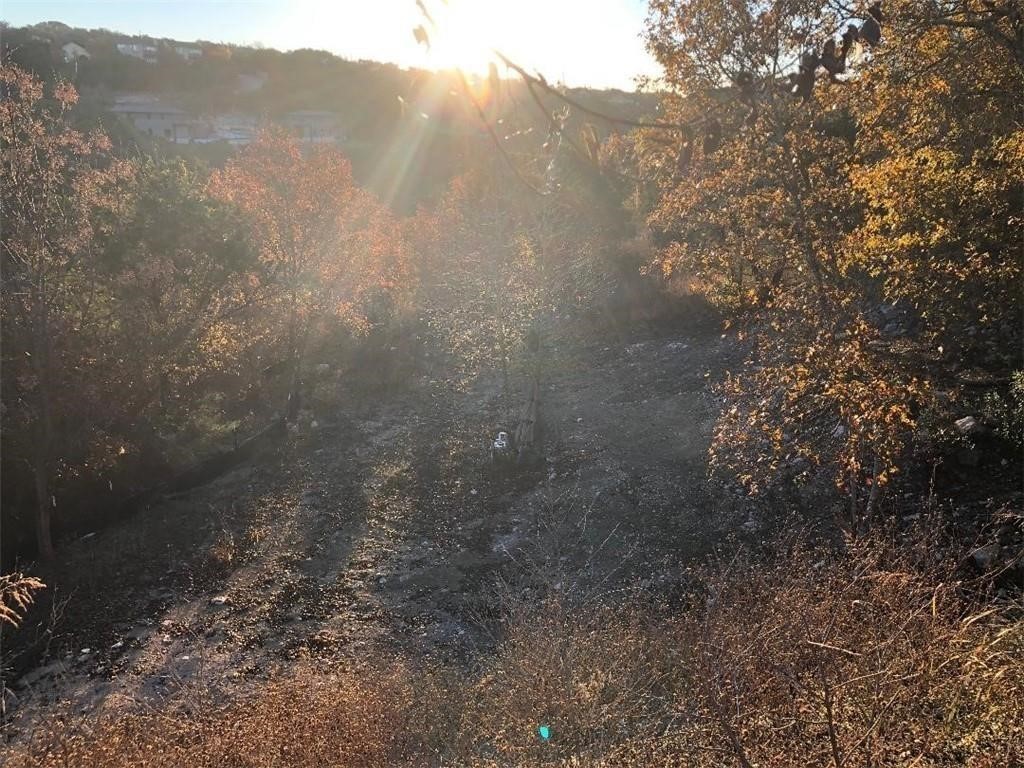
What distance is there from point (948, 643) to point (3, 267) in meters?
14.8

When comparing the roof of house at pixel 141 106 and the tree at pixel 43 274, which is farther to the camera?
the roof of house at pixel 141 106

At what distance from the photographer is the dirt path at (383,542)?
30.3ft

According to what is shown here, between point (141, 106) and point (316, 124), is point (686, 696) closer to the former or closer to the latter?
point (316, 124)

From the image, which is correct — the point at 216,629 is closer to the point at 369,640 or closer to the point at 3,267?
the point at 369,640

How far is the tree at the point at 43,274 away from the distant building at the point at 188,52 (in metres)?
61.2

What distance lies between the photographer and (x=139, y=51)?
61.6 m

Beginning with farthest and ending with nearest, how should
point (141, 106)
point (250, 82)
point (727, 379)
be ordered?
point (250, 82) → point (141, 106) → point (727, 379)

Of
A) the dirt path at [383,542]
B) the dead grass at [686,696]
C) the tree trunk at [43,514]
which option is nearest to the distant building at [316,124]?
the dirt path at [383,542]

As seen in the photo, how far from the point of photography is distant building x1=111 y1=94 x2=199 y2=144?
5225cm

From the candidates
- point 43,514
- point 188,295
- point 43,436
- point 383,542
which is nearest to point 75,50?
point 188,295

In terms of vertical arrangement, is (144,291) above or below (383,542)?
above

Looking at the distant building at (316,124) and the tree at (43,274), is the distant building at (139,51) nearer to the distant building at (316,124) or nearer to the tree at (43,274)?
the distant building at (316,124)

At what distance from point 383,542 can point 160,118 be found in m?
55.0

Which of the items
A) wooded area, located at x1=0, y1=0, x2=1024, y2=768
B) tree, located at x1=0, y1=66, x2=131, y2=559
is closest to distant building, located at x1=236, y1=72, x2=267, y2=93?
wooded area, located at x1=0, y1=0, x2=1024, y2=768
